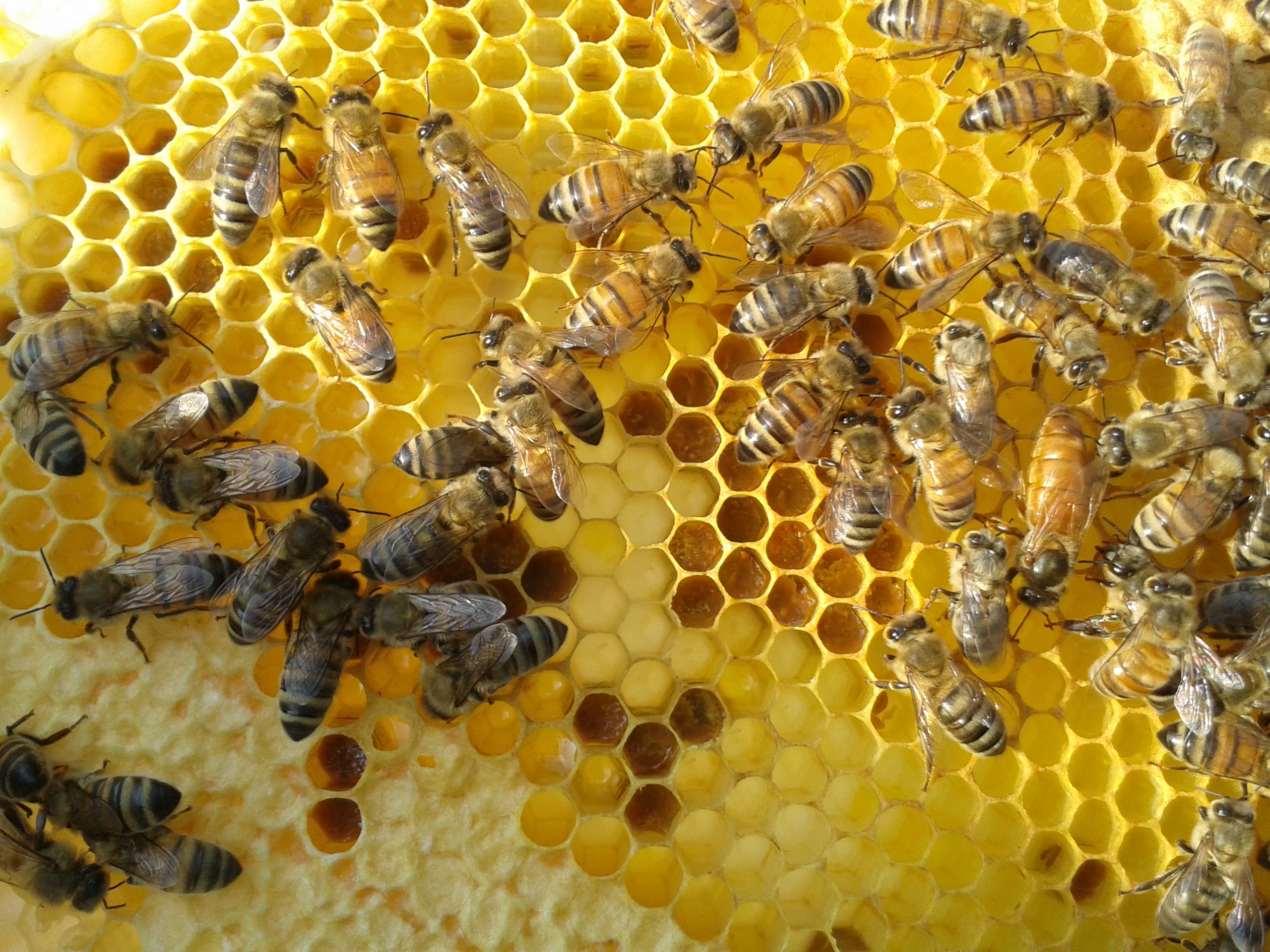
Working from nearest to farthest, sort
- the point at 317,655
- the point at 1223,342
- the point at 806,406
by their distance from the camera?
the point at 317,655 < the point at 806,406 < the point at 1223,342

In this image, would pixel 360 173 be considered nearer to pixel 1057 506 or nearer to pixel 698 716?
pixel 698 716

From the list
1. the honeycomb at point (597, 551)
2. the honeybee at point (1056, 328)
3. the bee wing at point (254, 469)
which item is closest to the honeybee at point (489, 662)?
the honeycomb at point (597, 551)

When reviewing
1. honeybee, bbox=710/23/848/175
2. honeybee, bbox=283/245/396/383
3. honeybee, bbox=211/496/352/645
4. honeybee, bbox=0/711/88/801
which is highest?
honeybee, bbox=710/23/848/175

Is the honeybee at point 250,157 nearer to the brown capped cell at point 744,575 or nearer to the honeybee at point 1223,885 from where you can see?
the brown capped cell at point 744,575

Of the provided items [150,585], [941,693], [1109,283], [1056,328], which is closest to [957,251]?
[1056,328]

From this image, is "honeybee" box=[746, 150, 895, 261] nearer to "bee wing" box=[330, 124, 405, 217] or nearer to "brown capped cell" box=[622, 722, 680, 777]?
"bee wing" box=[330, 124, 405, 217]

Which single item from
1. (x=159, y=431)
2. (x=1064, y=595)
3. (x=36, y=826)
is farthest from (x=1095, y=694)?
(x=36, y=826)

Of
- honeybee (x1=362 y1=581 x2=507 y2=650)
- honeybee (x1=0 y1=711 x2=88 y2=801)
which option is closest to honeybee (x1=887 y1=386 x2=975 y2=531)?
honeybee (x1=362 y1=581 x2=507 y2=650)
